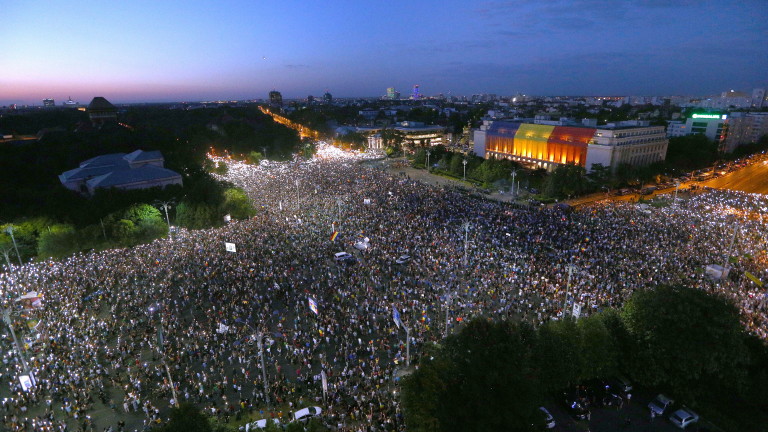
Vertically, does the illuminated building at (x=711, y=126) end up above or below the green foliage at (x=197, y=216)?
above

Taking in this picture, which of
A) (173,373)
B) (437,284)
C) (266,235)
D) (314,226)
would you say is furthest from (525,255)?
(173,373)

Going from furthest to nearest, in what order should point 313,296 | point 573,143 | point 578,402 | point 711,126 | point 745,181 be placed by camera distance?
point 711,126, point 573,143, point 745,181, point 313,296, point 578,402

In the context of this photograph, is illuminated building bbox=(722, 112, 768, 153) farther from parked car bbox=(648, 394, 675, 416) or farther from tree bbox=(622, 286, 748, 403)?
parked car bbox=(648, 394, 675, 416)

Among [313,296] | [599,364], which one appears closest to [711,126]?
[599,364]

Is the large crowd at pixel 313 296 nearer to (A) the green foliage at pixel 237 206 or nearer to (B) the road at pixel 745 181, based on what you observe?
(A) the green foliage at pixel 237 206

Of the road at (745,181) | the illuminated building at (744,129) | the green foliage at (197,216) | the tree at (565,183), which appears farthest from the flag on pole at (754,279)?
the illuminated building at (744,129)

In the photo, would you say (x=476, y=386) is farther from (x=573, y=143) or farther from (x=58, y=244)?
(x=573, y=143)
